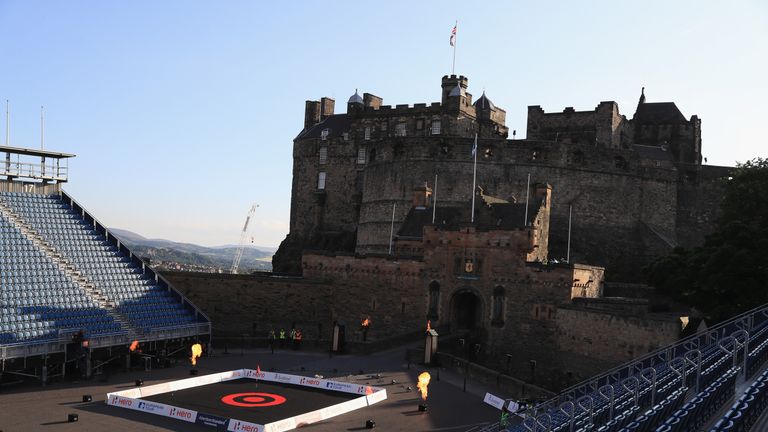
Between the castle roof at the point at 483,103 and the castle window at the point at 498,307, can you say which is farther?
the castle roof at the point at 483,103

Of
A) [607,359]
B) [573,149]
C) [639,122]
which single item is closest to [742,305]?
[607,359]

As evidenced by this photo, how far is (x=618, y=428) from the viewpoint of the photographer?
14594mm

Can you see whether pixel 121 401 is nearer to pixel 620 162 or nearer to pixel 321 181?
pixel 620 162

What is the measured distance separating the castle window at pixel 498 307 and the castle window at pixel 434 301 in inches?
118

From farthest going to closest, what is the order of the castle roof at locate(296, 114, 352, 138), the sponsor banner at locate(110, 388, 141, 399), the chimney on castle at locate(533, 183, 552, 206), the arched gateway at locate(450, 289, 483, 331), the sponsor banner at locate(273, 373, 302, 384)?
the castle roof at locate(296, 114, 352, 138), the chimney on castle at locate(533, 183, 552, 206), the arched gateway at locate(450, 289, 483, 331), the sponsor banner at locate(273, 373, 302, 384), the sponsor banner at locate(110, 388, 141, 399)

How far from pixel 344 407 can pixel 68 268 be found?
15.1 m

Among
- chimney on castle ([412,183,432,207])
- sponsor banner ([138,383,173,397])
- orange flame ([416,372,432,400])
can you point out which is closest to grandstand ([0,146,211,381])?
sponsor banner ([138,383,173,397])

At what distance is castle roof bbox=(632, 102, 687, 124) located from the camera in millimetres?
66938

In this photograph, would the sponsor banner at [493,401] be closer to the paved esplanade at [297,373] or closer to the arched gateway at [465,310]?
the paved esplanade at [297,373]

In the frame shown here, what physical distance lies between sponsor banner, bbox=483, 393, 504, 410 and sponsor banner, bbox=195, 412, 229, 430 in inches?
347


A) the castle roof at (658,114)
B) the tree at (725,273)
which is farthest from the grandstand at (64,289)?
the castle roof at (658,114)

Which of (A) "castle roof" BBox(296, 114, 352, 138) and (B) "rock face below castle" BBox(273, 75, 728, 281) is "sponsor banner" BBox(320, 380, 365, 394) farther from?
(A) "castle roof" BBox(296, 114, 352, 138)

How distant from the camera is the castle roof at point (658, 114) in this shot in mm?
66938

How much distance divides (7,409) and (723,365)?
19478mm
